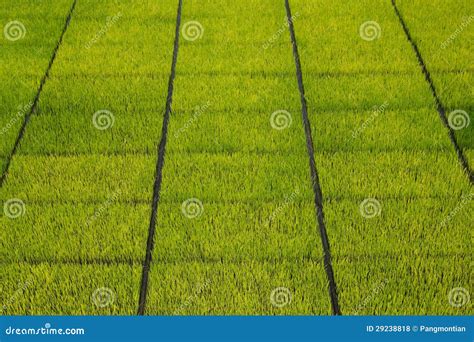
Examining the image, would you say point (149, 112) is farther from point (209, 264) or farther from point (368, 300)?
point (368, 300)

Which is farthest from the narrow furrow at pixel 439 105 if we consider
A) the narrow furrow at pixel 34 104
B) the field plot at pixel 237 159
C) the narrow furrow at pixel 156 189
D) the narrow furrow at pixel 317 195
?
the narrow furrow at pixel 34 104

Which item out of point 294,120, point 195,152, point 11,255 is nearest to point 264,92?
point 294,120

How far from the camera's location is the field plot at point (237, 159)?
143 inches

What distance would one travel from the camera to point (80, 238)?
13.0 ft

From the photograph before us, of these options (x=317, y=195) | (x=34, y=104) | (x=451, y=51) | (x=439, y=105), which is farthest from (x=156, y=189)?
(x=451, y=51)

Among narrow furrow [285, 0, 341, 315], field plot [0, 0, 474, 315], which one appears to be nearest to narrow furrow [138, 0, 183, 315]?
field plot [0, 0, 474, 315]

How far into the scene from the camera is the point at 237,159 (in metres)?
4.59

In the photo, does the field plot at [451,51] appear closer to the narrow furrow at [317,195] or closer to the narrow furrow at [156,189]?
the narrow furrow at [317,195]

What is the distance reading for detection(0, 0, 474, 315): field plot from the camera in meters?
3.63

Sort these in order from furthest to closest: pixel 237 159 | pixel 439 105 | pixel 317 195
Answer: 1. pixel 439 105
2. pixel 237 159
3. pixel 317 195

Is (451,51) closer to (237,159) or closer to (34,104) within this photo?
(237,159)

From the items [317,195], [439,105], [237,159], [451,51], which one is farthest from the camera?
[451,51]

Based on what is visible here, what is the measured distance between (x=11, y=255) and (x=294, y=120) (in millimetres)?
2533

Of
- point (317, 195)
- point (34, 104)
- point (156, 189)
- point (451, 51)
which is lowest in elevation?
point (451, 51)
